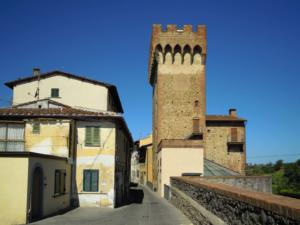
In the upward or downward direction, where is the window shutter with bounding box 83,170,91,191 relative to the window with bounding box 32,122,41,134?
downward

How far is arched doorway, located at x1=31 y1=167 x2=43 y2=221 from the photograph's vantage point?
16.5 m

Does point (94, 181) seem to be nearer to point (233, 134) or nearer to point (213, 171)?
point (213, 171)

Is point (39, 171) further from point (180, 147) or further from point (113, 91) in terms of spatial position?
point (180, 147)

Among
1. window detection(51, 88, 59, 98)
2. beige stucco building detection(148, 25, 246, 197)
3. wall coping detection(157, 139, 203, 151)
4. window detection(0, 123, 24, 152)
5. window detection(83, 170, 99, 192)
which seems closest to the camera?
window detection(0, 123, 24, 152)

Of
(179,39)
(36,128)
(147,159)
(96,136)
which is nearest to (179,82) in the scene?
(179,39)

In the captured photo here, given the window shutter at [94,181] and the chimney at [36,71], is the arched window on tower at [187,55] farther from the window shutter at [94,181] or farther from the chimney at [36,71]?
the window shutter at [94,181]

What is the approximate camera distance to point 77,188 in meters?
21.5

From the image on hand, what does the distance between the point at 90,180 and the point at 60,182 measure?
2.72 metres

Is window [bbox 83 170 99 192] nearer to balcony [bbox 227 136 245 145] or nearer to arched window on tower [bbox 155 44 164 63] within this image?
arched window on tower [bbox 155 44 164 63]

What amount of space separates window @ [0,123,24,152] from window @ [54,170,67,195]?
3129 mm

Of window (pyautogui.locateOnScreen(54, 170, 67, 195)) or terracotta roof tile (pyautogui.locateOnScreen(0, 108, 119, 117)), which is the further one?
terracotta roof tile (pyautogui.locateOnScreen(0, 108, 119, 117))

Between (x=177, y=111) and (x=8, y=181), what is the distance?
28582 millimetres

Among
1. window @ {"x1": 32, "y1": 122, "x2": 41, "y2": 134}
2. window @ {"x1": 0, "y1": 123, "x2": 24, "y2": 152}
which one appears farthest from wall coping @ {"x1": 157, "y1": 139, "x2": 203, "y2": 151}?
window @ {"x1": 0, "y1": 123, "x2": 24, "y2": 152}

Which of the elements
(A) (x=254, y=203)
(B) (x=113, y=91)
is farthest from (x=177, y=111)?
(A) (x=254, y=203)
